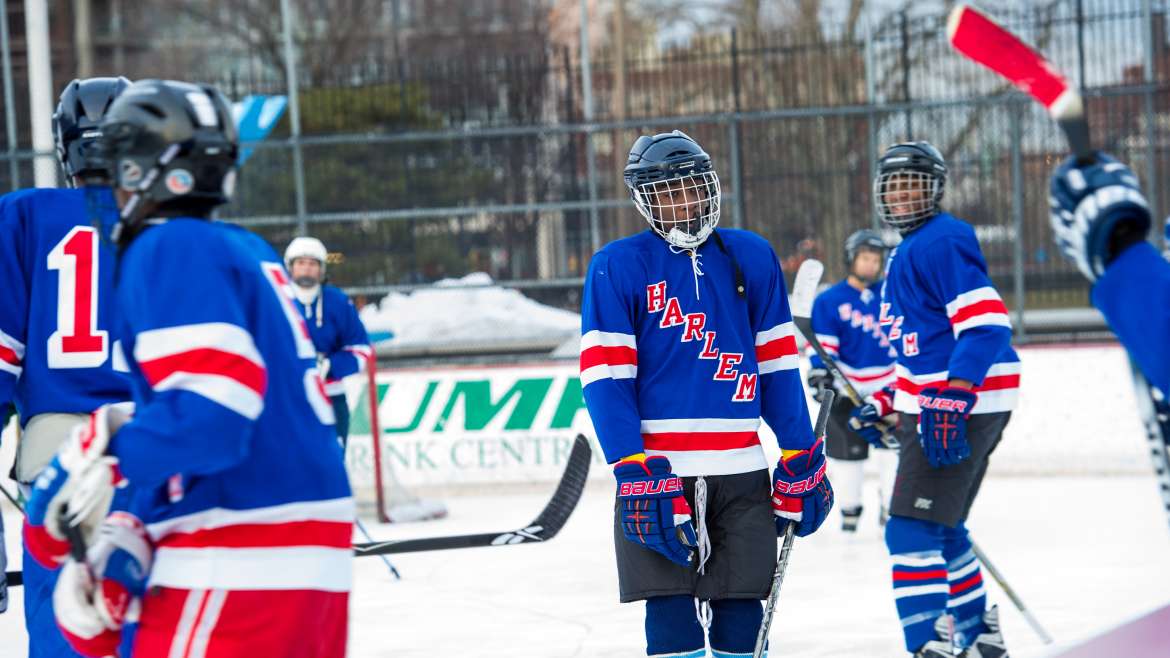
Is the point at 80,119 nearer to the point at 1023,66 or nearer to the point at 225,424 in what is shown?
the point at 225,424

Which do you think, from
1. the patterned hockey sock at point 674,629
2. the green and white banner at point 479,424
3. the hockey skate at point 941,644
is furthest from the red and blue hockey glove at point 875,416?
the green and white banner at point 479,424

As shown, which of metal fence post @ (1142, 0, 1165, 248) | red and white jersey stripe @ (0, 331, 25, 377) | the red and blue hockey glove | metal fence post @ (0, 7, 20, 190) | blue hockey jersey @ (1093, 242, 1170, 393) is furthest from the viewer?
metal fence post @ (0, 7, 20, 190)

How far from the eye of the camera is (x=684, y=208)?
325cm

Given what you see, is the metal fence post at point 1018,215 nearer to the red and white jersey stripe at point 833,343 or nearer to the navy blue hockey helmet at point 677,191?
the red and white jersey stripe at point 833,343

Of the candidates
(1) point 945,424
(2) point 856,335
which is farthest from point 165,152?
(2) point 856,335

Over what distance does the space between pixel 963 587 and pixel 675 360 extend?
1477mm

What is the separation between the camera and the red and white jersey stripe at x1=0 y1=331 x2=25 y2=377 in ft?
9.68

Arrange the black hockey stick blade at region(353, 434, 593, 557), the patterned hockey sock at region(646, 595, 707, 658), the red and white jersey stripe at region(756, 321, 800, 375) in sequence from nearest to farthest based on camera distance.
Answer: the patterned hockey sock at region(646, 595, 707, 658), the red and white jersey stripe at region(756, 321, 800, 375), the black hockey stick blade at region(353, 434, 593, 557)

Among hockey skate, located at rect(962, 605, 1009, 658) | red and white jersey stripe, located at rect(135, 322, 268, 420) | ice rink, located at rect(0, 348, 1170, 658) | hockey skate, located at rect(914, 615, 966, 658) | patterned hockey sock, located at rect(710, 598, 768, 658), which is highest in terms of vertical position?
red and white jersey stripe, located at rect(135, 322, 268, 420)

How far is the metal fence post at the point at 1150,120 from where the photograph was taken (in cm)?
864

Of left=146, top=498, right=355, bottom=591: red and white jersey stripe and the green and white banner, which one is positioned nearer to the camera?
left=146, top=498, right=355, bottom=591: red and white jersey stripe

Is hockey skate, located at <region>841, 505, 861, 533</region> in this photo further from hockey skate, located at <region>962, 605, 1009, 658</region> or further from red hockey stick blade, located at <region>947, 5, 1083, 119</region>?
red hockey stick blade, located at <region>947, 5, 1083, 119</region>

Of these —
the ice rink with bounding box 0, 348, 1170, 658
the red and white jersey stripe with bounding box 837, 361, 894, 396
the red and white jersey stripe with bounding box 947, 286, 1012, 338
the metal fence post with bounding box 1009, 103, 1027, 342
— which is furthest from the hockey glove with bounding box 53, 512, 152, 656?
the metal fence post with bounding box 1009, 103, 1027, 342

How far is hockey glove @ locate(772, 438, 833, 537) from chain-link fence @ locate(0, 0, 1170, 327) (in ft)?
18.9
